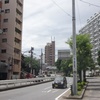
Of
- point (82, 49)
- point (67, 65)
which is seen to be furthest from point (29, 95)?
point (67, 65)

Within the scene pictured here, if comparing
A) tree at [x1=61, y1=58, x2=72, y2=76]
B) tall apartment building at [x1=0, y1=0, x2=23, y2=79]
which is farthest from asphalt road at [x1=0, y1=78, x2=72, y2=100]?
tall apartment building at [x1=0, y1=0, x2=23, y2=79]

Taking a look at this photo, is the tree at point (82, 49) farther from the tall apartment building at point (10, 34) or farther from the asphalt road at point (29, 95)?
the tall apartment building at point (10, 34)

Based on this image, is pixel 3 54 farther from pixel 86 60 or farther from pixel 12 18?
pixel 86 60

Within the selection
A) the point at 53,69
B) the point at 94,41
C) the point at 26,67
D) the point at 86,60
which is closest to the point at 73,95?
the point at 86,60

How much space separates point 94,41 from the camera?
157000mm

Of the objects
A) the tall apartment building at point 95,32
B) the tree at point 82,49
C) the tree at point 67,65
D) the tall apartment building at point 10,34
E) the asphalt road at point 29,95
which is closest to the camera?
the asphalt road at point 29,95

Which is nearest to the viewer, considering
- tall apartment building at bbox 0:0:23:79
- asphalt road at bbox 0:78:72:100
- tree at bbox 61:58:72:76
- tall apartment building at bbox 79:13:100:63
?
asphalt road at bbox 0:78:72:100

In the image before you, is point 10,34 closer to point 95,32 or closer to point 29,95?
point 29,95

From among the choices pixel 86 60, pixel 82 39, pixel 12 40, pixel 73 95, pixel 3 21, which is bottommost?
pixel 73 95

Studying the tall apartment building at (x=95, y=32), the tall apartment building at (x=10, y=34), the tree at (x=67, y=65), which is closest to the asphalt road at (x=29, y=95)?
the tree at (x=67, y=65)

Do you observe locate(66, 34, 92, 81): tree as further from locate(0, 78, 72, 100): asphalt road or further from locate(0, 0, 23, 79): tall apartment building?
locate(0, 0, 23, 79): tall apartment building

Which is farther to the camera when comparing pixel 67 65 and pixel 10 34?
pixel 10 34

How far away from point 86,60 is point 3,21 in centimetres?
3897

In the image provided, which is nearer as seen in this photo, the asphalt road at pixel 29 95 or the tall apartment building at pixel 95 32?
the asphalt road at pixel 29 95
